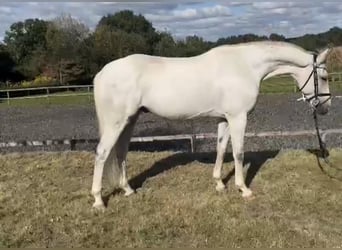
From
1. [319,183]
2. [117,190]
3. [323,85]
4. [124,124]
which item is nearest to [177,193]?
[117,190]

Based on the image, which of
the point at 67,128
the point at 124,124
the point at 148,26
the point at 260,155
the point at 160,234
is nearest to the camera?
the point at 160,234

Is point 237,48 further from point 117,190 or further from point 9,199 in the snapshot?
point 9,199

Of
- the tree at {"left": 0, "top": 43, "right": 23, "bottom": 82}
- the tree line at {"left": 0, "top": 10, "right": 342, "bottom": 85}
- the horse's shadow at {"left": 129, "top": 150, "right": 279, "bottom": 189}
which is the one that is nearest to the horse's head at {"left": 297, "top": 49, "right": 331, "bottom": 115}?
the horse's shadow at {"left": 129, "top": 150, "right": 279, "bottom": 189}

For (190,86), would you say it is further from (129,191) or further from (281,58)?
(129,191)

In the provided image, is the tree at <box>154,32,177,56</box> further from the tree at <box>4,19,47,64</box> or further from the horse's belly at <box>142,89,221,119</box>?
the horse's belly at <box>142,89,221,119</box>

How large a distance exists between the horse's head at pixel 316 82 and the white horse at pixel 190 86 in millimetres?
12

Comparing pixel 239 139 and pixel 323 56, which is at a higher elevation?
pixel 323 56

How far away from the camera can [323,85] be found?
5.75 m

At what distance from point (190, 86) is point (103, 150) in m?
1.26

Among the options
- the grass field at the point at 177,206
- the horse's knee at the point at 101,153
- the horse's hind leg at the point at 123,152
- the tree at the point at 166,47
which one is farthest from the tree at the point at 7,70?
the horse's knee at the point at 101,153

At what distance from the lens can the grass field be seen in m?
4.53

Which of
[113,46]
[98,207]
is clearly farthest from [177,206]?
[113,46]

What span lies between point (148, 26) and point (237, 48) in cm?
5761

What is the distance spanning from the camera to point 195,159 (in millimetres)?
7438
